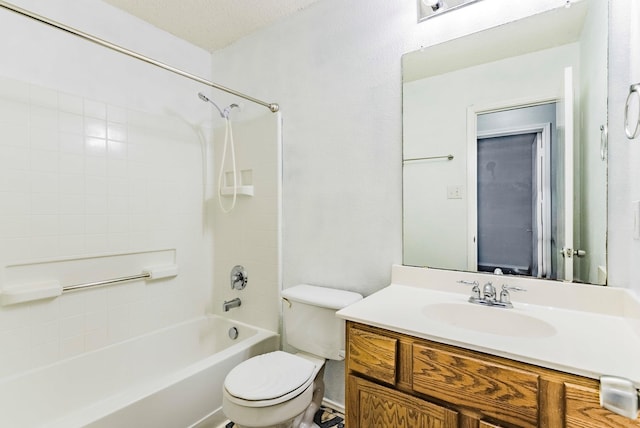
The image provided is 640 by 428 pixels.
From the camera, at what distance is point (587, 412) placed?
758mm

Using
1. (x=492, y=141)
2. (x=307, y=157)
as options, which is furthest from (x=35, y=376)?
(x=492, y=141)

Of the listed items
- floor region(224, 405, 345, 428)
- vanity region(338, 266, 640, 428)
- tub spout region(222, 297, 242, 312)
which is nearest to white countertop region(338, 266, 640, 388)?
vanity region(338, 266, 640, 428)

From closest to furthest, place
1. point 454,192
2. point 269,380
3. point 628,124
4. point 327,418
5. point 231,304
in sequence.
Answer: point 628,124 < point 269,380 < point 454,192 < point 327,418 < point 231,304

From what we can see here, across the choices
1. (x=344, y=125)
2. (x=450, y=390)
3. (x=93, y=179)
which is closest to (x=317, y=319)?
(x=450, y=390)

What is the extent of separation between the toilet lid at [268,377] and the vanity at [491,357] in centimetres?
29

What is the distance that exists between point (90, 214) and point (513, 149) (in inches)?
87.9

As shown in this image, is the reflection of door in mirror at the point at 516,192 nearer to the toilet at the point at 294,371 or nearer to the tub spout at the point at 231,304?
the toilet at the point at 294,371

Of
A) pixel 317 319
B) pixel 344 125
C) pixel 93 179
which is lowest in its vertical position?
pixel 317 319

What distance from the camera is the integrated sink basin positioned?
3.65 ft

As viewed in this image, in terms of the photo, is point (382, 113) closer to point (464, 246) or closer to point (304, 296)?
point (464, 246)

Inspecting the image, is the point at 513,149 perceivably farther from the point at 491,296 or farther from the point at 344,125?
the point at 344,125

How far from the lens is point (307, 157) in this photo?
191 centimetres

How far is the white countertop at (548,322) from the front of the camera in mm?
802

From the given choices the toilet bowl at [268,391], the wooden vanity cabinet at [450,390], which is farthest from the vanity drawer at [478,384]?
the toilet bowl at [268,391]
